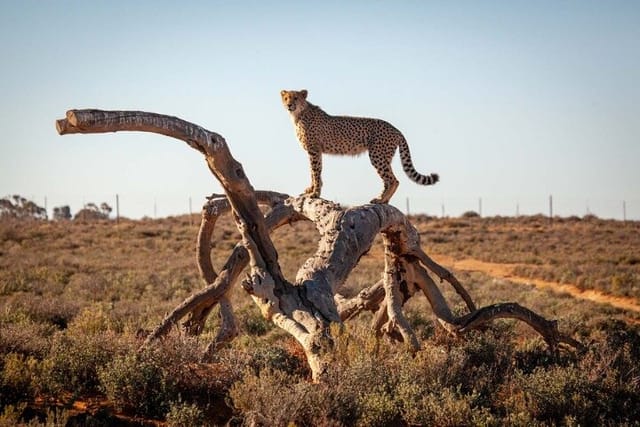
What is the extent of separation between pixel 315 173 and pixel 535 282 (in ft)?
45.8

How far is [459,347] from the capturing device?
22.1ft

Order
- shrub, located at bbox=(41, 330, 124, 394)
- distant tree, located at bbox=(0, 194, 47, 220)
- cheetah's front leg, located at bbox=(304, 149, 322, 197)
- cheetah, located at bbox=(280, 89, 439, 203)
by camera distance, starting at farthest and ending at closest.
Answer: distant tree, located at bbox=(0, 194, 47, 220) → cheetah, located at bbox=(280, 89, 439, 203) → cheetah's front leg, located at bbox=(304, 149, 322, 197) → shrub, located at bbox=(41, 330, 124, 394)

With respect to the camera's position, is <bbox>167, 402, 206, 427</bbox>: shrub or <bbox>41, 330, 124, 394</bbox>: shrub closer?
<bbox>167, 402, 206, 427</bbox>: shrub

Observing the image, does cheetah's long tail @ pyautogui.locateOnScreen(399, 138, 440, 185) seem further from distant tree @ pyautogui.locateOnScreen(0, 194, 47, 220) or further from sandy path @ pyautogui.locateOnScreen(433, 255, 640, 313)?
distant tree @ pyautogui.locateOnScreen(0, 194, 47, 220)

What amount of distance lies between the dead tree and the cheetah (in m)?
0.94

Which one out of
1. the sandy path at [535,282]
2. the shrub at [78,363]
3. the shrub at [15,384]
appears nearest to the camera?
the shrub at [15,384]

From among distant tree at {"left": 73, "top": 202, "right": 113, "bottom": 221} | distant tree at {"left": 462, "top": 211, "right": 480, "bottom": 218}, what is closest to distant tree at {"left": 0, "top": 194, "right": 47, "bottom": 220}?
distant tree at {"left": 73, "top": 202, "right": 113, "bottom": 221}

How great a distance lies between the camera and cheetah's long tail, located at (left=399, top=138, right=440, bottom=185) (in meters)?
8.20

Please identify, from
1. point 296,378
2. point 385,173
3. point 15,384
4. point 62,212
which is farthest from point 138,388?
point 62,212

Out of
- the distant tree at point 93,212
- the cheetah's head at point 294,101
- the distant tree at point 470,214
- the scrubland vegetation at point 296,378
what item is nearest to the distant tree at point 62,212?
the distant tree at point 93,212

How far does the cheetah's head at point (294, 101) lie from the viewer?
329 inches

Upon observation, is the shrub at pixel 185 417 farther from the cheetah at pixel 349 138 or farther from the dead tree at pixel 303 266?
the cheetah at pixel 349 138

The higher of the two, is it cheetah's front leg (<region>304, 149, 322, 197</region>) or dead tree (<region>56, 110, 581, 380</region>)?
cheetah's front leg (<region>304, 149, 322, 197</region>)

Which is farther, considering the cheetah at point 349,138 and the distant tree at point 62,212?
the distant tree at point 62,212
